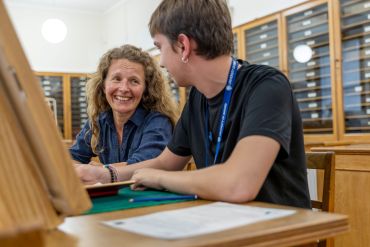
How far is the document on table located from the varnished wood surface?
0.8 inches

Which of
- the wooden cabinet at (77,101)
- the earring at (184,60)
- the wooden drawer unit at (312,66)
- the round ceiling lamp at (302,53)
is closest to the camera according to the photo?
the earring at (184,60)

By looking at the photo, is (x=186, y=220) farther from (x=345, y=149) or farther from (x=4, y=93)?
(x=345, y=149)

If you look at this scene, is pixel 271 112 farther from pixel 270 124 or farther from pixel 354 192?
pixel 354 192

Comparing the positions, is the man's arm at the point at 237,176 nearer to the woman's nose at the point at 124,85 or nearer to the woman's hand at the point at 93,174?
the woman's hand at the point at 93,174

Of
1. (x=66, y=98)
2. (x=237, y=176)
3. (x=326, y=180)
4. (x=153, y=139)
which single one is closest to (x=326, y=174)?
(x=326, y=180)

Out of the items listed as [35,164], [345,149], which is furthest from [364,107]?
[35,164]

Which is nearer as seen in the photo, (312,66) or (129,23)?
(312,66)

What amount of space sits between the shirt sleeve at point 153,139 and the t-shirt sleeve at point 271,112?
79 centimetres

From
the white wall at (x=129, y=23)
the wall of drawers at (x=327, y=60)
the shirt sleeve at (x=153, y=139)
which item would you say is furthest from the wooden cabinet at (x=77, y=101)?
the shirt sleeve at (x=153, y=139)

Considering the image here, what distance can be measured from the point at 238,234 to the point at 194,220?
128mm

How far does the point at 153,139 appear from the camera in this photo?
2.18m

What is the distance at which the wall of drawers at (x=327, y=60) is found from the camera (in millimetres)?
4086

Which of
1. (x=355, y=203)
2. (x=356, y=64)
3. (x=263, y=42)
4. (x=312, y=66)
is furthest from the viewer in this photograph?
(x=263, y=42)

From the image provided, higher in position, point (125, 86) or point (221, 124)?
point (125, 86)
